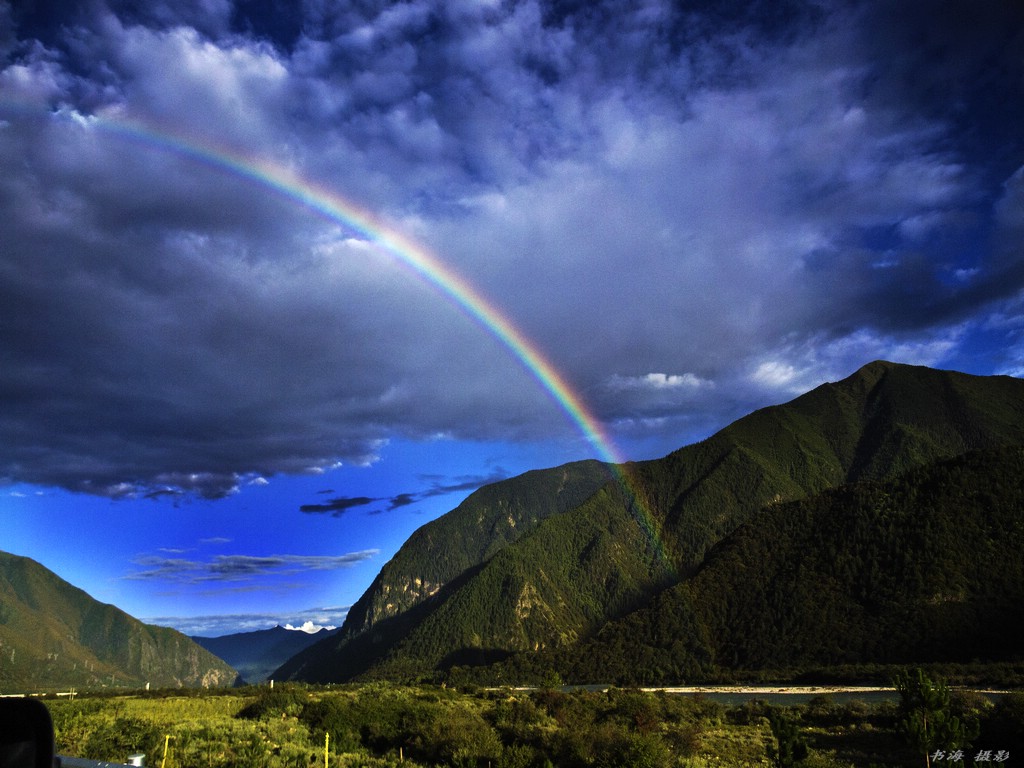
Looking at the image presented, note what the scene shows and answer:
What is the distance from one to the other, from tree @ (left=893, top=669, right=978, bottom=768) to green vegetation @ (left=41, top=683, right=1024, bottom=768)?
2.51 m

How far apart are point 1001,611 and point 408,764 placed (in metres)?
126

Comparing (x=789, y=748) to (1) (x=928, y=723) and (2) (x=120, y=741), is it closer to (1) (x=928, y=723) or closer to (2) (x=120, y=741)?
(1) (x=928, y=723)

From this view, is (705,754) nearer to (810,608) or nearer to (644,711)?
(644,711)

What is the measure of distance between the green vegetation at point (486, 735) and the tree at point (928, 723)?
2508mm

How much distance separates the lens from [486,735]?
31547mm

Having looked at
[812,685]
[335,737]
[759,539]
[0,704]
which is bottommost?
[812,685]

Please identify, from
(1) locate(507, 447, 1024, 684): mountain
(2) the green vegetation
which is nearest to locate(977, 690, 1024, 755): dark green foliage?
(2) the green vegetation

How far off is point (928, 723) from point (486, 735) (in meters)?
20.0

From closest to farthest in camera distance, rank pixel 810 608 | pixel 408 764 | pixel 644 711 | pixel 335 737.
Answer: pixel 408 764 → pixel 335 737 → pixel 644 711 → pixel 810 608

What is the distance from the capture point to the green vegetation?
27.3 metres

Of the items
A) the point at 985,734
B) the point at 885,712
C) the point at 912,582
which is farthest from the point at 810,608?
the point at 985,734

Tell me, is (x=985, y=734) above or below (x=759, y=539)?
below

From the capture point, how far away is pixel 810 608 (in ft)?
Answer: 488

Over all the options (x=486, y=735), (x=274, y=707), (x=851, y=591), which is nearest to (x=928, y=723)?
(x=486, y=735)
